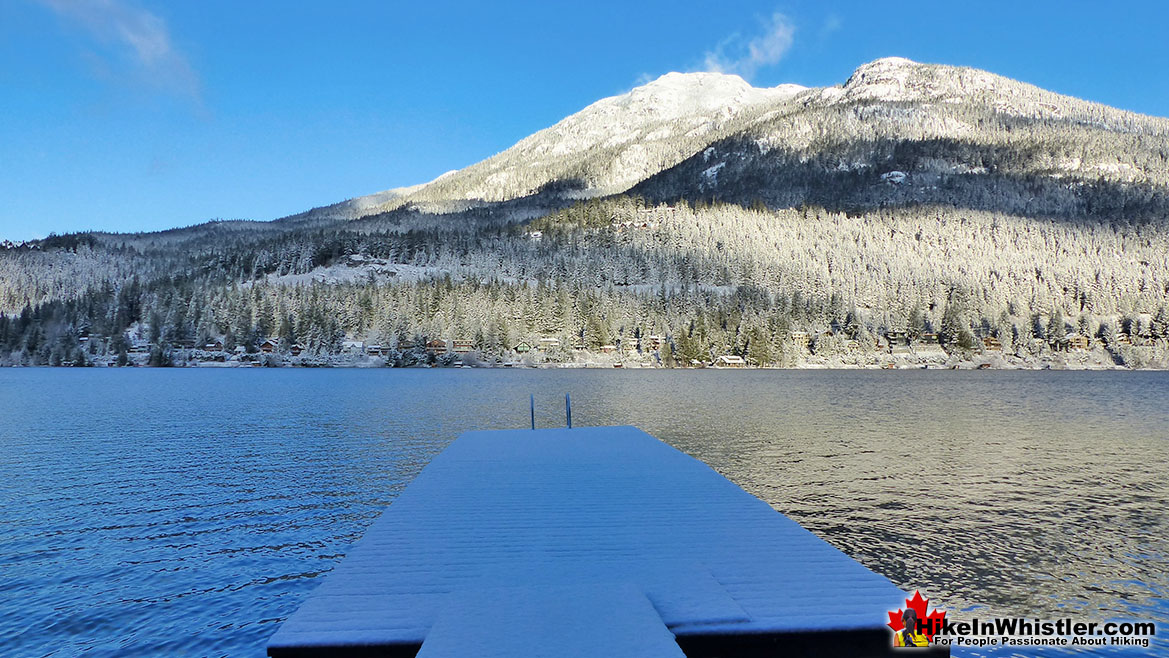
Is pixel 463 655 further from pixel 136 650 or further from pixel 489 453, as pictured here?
pixel 489 453

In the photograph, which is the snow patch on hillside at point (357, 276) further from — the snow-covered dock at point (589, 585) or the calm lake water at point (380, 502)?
the snow-covered dock at point (589, 585)

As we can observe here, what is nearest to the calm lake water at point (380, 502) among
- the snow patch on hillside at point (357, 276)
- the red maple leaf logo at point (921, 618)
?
the red maple leaf logo at point (921, 618)

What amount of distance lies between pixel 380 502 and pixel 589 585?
13.6 metres

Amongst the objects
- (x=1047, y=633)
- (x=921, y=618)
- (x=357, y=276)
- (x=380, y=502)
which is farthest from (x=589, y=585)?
(x=357, y=276)

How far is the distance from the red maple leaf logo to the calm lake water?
5.29 m

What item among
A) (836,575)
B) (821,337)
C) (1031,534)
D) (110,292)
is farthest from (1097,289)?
(110,292)

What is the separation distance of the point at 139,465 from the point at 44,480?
3.52 meters

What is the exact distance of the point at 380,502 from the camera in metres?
20.0

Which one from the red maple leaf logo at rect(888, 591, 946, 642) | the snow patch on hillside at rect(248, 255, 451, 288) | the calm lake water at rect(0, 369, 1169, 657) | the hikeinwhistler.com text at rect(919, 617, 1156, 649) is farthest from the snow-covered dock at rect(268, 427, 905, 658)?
the snow patch on hillside at rect(248, 255, 451, 288)

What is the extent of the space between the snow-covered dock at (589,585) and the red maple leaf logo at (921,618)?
0.14 metres

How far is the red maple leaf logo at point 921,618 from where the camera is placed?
7430 millimetres

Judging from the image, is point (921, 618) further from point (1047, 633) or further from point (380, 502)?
point (380, 502)

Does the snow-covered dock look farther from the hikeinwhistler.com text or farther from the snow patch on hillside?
the snow patch on hillside

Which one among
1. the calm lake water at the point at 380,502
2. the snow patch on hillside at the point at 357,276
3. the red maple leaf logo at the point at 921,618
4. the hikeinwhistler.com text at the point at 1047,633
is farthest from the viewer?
the snow patch on hillside at the point at 357,276
